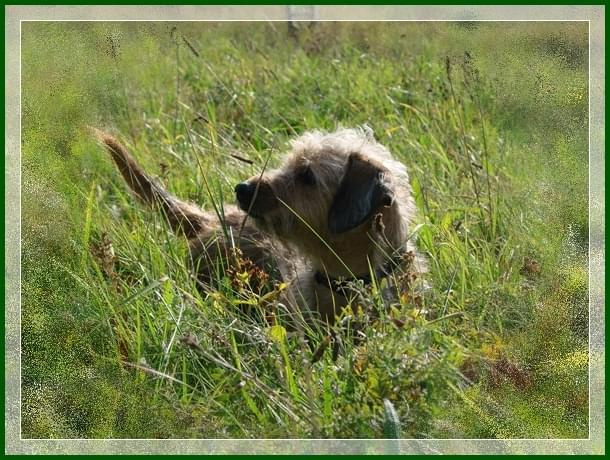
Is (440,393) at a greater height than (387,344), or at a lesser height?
lesser

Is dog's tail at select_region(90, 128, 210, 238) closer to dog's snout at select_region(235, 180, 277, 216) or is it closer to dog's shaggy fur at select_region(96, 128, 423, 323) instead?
dog's shaggy fur at select_region(96, 128, 423, 323)

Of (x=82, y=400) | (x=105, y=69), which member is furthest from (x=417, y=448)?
(x=105, y=69)

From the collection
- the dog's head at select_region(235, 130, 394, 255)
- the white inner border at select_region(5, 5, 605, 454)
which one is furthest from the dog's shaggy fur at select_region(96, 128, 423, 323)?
the white inner border at select_region(5, 5, 605, 454)

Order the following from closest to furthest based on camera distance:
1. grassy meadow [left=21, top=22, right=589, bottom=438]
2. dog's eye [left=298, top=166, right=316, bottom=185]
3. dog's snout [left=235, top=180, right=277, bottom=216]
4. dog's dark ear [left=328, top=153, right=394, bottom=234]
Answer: grassy meadow [left=21, top=22, right=589, bottom=438] < dog's dark ear [left=328, top=153, right=394, bottom=234] < dog's snout [left=235, top=180, right=277, bottom=216] < dog's eye [left=298, top=166, right=316, bottom=185]

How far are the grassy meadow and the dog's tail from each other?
83mm

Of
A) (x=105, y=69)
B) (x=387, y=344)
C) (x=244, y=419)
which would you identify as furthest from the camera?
(x=105, y=69)

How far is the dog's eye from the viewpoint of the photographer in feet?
16.0

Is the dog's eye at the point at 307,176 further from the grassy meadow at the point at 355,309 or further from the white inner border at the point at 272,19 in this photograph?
the white inner border at the point at 272,19

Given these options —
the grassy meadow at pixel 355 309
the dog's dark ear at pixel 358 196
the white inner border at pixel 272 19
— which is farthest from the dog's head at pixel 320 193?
the white inner border at pixel 272 19

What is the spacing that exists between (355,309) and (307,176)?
727 mm

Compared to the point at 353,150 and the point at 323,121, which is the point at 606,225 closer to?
the point at 353,150

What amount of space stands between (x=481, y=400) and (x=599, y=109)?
147 centimetres

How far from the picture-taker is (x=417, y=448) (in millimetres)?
3531

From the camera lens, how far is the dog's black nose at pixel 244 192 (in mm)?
4715
